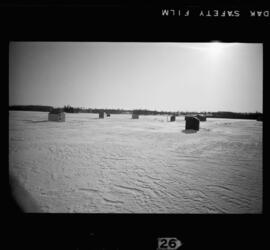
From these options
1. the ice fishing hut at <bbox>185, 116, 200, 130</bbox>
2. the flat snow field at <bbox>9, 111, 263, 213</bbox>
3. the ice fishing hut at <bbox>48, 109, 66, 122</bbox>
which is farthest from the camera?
the ice fishing hut at <bbox>48, 109, 66, 122</bbox>

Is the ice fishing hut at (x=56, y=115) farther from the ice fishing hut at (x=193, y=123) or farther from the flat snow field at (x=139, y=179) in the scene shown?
the ice fishing hut at (x=193, y=123)

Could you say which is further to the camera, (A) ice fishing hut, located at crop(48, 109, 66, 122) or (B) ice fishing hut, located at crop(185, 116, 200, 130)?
(A) ice fishing hut, located at crop(48, 109, 66, 122)
